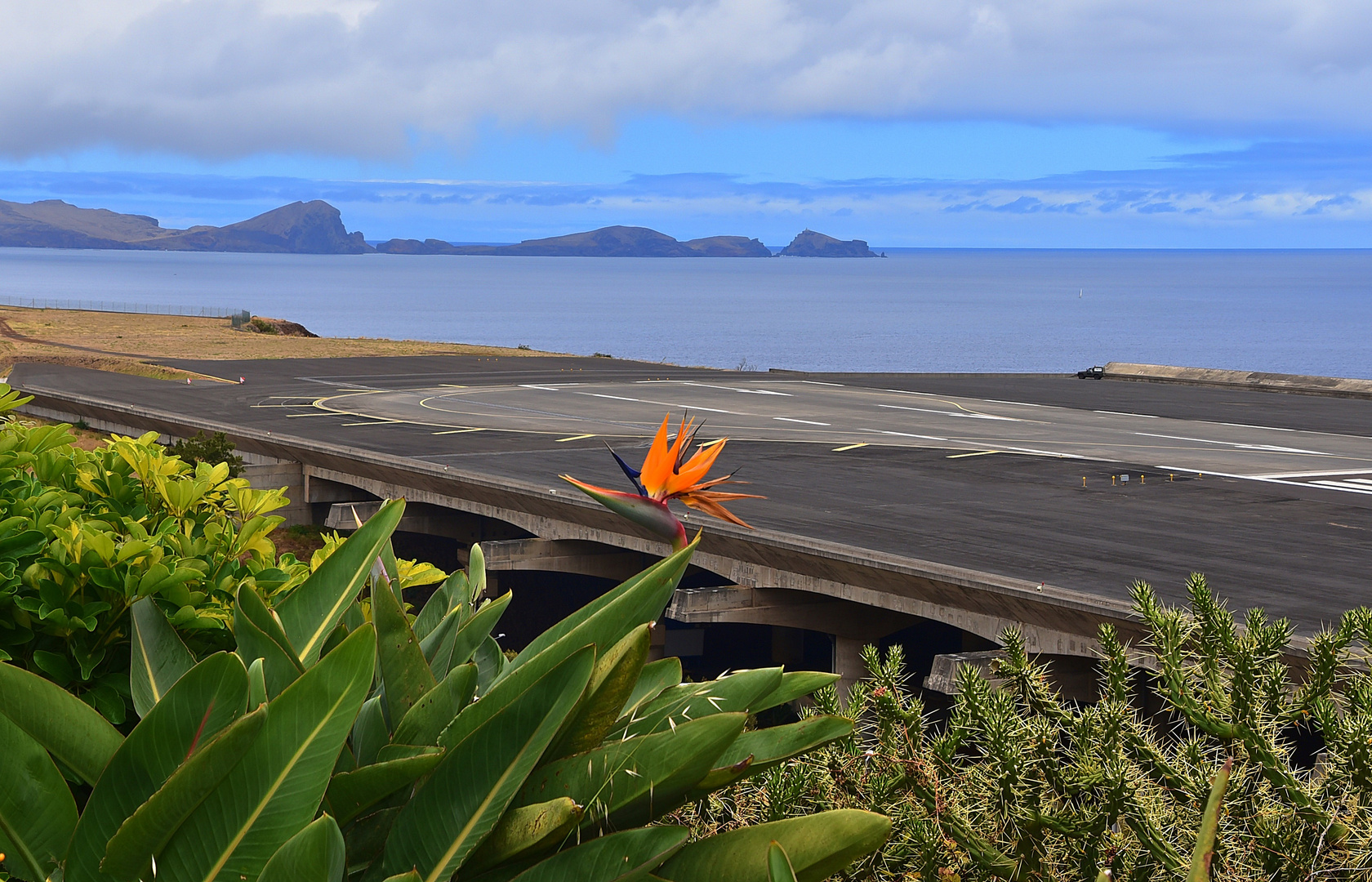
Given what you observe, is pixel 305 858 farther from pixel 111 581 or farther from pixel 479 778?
pixel 111 581

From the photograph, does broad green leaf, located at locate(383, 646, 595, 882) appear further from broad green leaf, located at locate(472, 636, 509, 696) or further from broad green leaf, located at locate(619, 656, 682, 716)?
broad green leaf, located at locate(472, 636, 509, 696)

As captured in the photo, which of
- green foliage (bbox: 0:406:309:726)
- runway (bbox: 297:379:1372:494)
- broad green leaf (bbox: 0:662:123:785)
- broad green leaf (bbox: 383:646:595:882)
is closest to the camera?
broad green leaf (bbox: 383:646:595:882)

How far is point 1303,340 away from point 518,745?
210627mm

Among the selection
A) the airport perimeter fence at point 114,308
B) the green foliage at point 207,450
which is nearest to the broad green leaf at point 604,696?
the green foliage at point 207,450

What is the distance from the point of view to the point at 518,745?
3.03 meters

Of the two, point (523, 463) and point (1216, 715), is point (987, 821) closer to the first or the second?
point (1216, 715)

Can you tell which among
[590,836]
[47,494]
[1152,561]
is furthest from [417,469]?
[590,836]

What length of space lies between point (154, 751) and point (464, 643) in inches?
61.7

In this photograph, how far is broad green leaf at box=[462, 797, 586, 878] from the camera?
318 centimetres

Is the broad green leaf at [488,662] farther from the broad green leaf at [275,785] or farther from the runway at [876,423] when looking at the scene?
the runway at [876,423]

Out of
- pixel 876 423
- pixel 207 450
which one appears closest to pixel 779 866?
pixel 207 450

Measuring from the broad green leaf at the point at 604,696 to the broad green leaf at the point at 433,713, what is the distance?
36 centimetres

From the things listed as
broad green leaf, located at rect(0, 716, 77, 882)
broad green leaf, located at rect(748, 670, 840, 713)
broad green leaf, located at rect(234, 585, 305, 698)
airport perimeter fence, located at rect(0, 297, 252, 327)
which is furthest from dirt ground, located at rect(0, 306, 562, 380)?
broad green leaf, located at rect(0, 716, 77, 882)

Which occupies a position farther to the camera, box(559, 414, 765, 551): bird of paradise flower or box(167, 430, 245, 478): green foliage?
box(167, 430, 245, 478): green foliage
